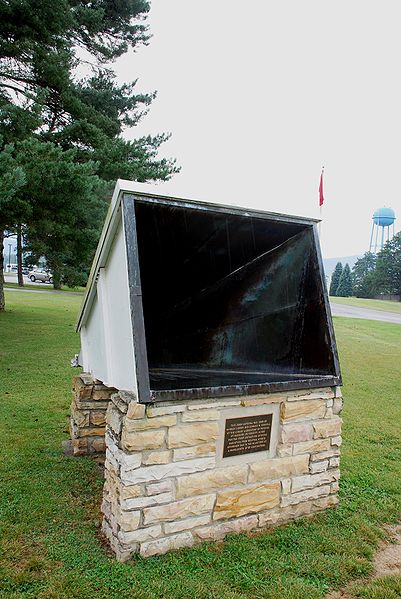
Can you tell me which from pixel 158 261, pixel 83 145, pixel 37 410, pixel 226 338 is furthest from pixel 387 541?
pixel 83 145

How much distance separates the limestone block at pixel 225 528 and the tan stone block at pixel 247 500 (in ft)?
0.15

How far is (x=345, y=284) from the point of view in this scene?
191ft

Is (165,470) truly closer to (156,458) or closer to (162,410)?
(156,458)

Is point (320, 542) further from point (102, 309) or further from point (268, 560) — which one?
point (102, 309)

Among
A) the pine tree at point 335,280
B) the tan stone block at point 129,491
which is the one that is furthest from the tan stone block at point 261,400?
the pine tree at point 335,280

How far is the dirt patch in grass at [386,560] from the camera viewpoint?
2.53 metres

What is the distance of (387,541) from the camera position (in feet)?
10.3

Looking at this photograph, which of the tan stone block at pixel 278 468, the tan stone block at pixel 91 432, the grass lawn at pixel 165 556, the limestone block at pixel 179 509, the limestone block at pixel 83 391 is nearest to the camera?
the grass lawn at pixel 165 556

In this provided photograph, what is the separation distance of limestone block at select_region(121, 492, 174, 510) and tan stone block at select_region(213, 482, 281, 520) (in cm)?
39

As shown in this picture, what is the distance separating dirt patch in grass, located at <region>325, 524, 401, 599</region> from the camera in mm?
2527

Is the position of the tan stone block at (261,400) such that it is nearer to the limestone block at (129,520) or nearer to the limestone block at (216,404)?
the limestone block at (216,404)

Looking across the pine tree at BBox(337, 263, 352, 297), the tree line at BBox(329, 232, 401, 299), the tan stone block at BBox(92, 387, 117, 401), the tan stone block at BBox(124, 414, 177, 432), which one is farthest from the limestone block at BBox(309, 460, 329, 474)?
the pine tree at BBox(337, 263, 352, 297)

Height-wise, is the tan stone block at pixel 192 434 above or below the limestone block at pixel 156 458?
above

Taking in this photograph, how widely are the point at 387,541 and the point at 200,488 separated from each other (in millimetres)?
1455
